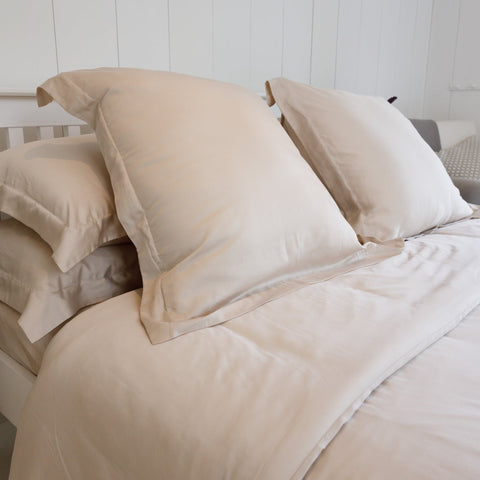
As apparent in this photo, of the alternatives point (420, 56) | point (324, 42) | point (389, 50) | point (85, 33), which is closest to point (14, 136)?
point (85, 33)

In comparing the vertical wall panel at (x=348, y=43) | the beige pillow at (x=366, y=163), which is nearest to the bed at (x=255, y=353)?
the beige pillow at (x=366, y=163)

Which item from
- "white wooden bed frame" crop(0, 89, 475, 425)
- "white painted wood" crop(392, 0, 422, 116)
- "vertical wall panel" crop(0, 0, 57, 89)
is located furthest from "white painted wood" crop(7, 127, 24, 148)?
"white painted wood" crop(392, 0, 422, 116)

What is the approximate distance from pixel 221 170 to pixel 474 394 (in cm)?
50

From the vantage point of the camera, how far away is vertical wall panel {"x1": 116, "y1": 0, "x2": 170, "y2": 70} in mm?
1305

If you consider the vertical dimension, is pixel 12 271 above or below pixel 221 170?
below

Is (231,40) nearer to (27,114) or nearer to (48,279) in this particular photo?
(27,114)

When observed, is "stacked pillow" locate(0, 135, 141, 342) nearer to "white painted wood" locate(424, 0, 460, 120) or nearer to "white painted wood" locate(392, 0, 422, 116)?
"white painted wood" locate(392, 0, 422, 116)

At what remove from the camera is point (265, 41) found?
67.4 inches

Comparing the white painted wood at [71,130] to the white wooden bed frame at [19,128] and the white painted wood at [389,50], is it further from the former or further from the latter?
the white painted wood at [389,50]

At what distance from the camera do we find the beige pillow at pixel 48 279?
0.77m

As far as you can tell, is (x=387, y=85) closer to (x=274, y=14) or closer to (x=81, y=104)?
(x=274, y=14)

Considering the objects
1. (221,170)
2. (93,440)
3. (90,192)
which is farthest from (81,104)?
(93,440)

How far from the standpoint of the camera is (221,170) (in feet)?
2.62

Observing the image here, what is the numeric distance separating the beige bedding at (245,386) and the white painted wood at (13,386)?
171 millimetres
